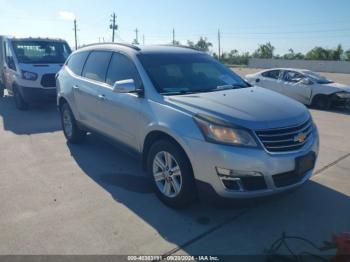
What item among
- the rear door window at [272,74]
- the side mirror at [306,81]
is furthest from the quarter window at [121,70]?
the rear door window at [272,74]

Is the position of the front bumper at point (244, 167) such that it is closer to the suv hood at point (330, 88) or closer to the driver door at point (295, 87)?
the suv hood at point (330, 88)

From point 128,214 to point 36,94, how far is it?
23.7ft

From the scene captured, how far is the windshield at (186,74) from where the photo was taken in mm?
4156

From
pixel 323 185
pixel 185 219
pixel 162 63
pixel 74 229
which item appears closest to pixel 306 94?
pixel 323 185

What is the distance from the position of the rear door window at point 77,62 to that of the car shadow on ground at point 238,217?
84.6 inches

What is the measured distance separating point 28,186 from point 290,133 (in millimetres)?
3381

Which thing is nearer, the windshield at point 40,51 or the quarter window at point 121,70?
the quarter window at point 121,70

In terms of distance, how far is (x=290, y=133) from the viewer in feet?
11.3

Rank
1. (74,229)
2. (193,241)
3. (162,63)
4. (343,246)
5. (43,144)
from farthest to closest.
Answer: (43,144) → (162,63) → (74,229) → (193,241) → (343,246)

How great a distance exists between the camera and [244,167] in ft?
10.5

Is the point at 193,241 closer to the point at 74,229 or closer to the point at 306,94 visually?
the point at 74,229

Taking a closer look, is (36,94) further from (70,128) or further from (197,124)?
(197,124)

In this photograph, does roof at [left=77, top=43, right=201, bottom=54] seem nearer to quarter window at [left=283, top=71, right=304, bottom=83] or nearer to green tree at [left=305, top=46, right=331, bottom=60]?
quarter window at [left=283, top=71, right=304, bottom=83]

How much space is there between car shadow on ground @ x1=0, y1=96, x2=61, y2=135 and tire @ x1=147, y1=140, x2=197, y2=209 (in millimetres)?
4474
